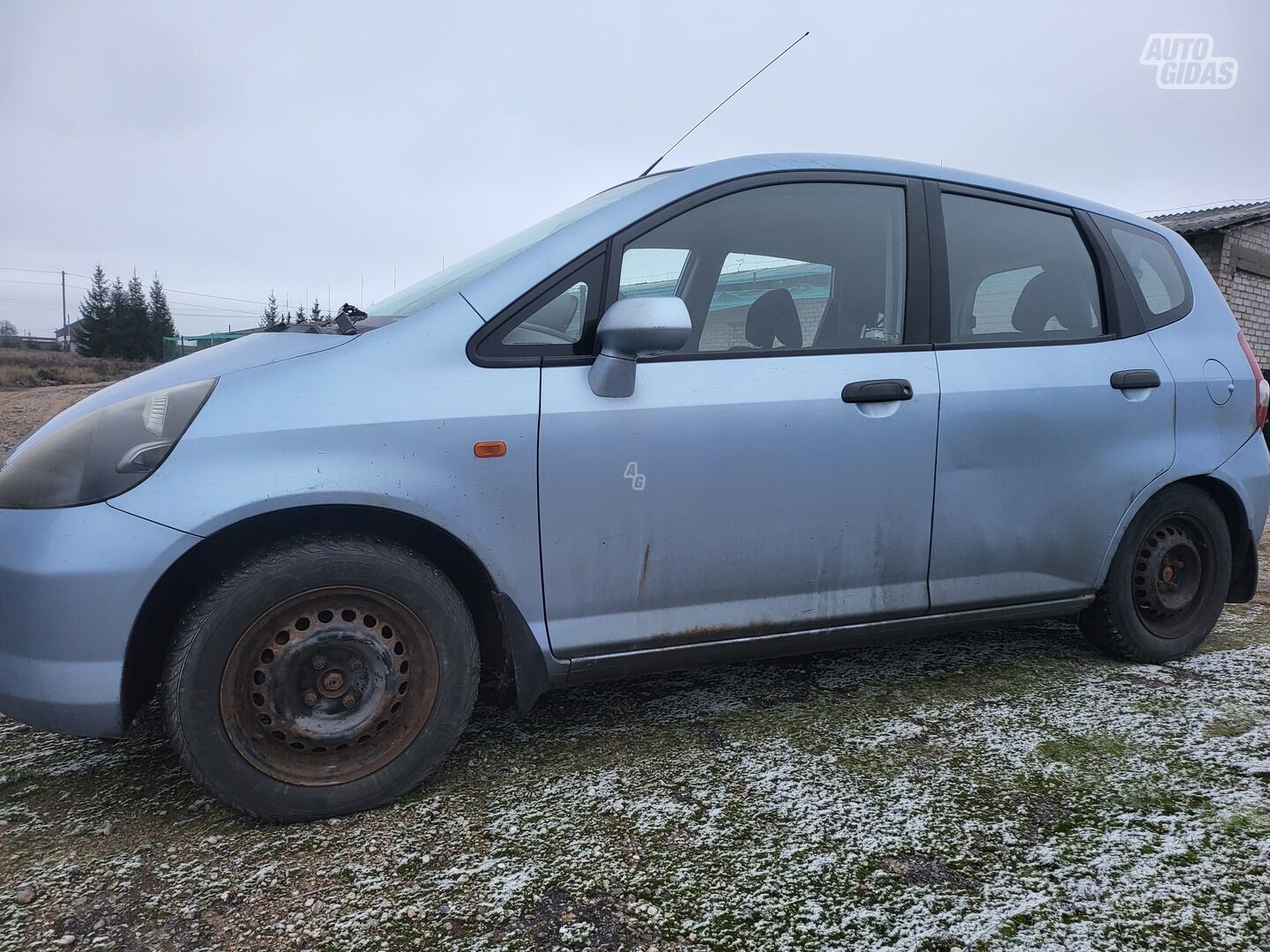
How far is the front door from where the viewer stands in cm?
216

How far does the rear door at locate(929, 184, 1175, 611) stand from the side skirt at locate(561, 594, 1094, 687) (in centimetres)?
5

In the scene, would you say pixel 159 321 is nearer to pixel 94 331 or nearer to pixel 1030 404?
pixel 94 331

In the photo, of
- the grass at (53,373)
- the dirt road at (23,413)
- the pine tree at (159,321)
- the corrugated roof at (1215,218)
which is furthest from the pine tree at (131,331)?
the corrugated roof at (1215,218)

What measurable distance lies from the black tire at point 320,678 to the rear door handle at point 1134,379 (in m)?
2.26

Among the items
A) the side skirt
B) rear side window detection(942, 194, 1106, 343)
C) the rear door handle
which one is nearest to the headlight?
the side skirt

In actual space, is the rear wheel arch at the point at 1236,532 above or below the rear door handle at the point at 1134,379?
below

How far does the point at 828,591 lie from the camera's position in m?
2.43

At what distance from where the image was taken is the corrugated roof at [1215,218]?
1313 centimetres

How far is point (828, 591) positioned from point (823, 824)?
2.25 ft

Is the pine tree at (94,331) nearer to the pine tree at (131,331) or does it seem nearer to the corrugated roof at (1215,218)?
the pine tree at (131,331)

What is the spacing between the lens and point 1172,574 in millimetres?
3014

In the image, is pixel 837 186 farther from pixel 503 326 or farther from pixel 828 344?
pixel 503 326

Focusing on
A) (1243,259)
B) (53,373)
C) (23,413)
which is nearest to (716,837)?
(1243,259)

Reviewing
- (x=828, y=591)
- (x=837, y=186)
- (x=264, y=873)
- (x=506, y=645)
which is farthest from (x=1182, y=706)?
(x=264, y=873)
